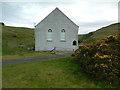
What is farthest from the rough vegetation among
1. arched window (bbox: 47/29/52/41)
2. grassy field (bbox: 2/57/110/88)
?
arched window (bbox: 47/29/52/41)

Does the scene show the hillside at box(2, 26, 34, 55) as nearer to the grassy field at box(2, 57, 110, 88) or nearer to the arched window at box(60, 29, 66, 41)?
the arched window at box(60, 29, 66, 41)

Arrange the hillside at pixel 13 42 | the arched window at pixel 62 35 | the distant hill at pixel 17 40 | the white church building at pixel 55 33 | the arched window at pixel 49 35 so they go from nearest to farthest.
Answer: the distant hill at pixel 17 40 → the hillside at pixel 13 42 → the white church building at pixel 55 33 → the arched window at pixel 49 35 → the arched window at pixel 62 35

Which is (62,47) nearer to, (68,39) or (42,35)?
(68,39)

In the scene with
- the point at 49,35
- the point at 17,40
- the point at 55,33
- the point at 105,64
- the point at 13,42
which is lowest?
the point at 105,64

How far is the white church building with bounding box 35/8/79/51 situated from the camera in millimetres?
A: 23125

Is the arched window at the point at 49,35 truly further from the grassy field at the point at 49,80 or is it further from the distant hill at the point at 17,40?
the grassy field at the point at 49,80

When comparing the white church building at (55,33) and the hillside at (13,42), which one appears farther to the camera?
the white church building at (55,33)

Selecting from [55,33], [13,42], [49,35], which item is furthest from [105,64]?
[13,42]

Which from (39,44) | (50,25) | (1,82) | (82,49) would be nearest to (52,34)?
(50,25)

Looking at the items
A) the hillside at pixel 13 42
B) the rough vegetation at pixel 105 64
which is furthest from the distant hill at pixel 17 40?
the rough vegetation at pixel 105 64

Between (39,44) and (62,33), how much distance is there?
220 inches

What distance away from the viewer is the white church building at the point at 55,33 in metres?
23.1

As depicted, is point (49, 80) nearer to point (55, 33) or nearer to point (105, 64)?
point (105, 64)

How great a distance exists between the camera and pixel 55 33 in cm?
2362
